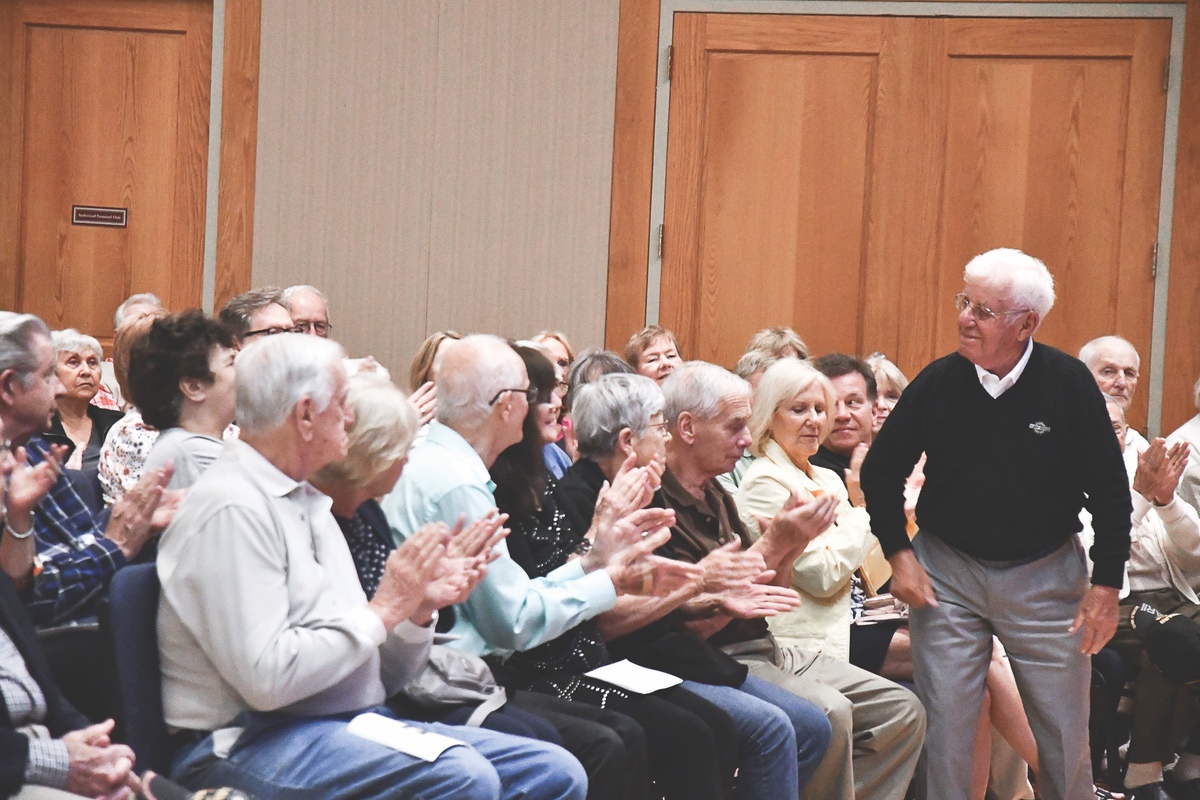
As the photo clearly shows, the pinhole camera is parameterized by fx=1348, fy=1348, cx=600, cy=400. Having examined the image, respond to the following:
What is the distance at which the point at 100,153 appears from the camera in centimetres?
656

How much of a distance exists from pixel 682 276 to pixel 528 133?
997 mm

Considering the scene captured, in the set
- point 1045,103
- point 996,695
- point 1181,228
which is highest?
point 1045,103

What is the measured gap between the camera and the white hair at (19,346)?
262 cm

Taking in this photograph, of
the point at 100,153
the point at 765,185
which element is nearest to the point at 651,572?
the point at 765,185

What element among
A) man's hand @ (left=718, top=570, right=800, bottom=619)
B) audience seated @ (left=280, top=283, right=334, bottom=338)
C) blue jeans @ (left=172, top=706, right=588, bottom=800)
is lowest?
blue jeans @ (left=172, top=706, right=588, bottom=800)

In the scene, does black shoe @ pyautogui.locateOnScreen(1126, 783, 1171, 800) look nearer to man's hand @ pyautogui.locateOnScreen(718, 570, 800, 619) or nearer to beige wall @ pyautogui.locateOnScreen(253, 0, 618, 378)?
man's hand @ pyautogui.locateOnScreen(718, 570, 800, 619)

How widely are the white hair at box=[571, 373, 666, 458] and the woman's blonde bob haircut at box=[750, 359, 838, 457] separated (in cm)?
47

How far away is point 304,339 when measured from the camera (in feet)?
7.88

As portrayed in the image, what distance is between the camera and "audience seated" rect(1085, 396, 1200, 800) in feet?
14.0

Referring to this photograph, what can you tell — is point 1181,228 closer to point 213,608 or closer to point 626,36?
point 626,36

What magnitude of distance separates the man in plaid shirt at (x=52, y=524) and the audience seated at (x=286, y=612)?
468mm

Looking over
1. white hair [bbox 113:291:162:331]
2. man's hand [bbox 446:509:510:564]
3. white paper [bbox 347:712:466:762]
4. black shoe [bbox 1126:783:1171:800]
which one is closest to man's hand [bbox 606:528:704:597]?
man's hand [bbox 446:509:510:564]

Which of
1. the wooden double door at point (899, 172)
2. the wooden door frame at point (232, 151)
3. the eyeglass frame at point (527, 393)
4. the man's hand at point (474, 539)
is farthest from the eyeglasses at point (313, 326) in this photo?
the man's hand at point (474, 539)

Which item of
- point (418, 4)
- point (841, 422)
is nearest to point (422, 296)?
point (418, 4)
